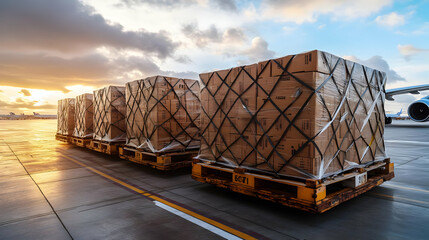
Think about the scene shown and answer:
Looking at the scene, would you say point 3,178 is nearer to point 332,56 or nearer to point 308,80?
point 308,80

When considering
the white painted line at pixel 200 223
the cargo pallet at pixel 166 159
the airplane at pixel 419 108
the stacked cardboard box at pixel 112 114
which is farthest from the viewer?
the airplane at pixel 419 108

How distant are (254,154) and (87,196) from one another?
3483 mm

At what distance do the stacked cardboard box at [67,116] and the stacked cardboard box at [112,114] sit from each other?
5557 mm

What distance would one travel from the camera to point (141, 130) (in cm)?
758

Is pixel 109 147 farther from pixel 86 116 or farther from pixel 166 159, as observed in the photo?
pixel 86 116

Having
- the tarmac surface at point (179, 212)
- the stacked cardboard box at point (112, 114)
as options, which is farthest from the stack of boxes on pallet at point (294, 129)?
the stacked cardboard box at point (112, 114)

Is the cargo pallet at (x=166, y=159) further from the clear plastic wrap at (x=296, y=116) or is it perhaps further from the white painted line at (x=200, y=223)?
the white painted line at (x=200, y=223)

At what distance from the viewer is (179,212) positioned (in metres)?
4.12

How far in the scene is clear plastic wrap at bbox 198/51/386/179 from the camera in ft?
12.2

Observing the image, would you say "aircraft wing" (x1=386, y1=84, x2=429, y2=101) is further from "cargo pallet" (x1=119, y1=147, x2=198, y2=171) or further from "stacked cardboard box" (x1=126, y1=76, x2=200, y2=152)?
"cargo pallet" (x1=119, y1=147, x2=198, y2=171)

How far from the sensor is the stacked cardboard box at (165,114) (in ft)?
22.8

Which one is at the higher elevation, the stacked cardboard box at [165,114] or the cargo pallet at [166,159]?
the stacked cardboard box at [165,114]

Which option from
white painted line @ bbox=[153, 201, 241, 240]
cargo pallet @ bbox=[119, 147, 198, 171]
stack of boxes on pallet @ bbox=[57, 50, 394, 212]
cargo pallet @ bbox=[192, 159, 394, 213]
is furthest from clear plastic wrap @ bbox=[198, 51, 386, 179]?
cargo pallet @ bbox=[119, 147, 198, 171]

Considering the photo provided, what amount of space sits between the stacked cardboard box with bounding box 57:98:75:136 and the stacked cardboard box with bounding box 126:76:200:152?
833 cm
